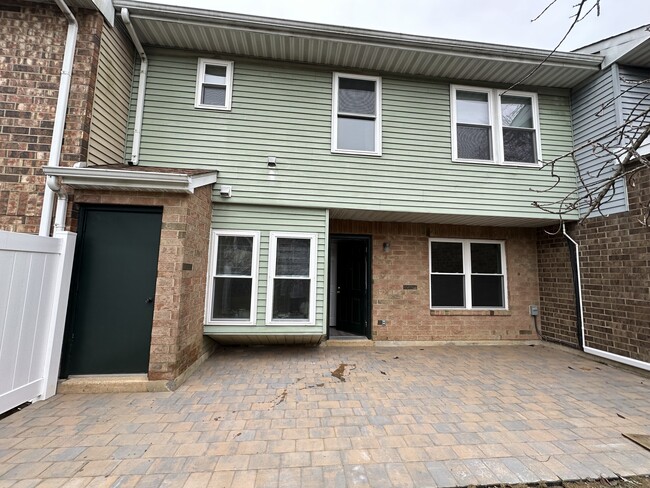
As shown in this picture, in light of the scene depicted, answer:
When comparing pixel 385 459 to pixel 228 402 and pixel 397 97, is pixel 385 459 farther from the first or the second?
pixel 397 97

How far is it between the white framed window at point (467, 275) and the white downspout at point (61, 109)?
635cm

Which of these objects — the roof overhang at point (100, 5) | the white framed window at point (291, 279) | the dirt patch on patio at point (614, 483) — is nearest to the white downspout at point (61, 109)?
the roof overhang at point (100, 5)

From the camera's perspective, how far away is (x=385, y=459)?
2408mm

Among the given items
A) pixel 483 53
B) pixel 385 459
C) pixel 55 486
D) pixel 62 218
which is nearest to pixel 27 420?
pixel 55 486

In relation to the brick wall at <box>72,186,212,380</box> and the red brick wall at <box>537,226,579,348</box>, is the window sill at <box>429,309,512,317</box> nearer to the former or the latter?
the red brick wall at <box>537,226,579,348</box>

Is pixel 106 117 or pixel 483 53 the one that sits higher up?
pixel 483 53

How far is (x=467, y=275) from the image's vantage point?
20.7 feet

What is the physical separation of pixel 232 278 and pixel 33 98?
3567 mm

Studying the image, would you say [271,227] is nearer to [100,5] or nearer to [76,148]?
[76,148]

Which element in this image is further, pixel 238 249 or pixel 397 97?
pixel 397 97

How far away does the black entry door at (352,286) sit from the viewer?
6.22m

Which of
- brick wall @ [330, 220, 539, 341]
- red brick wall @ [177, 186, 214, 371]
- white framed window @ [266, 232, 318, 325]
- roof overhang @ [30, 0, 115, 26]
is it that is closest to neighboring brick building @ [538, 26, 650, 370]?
brick wall @ [330, 220, 539, 341]

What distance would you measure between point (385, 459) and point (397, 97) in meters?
5.54

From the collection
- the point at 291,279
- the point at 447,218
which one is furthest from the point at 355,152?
the point at 291,279
